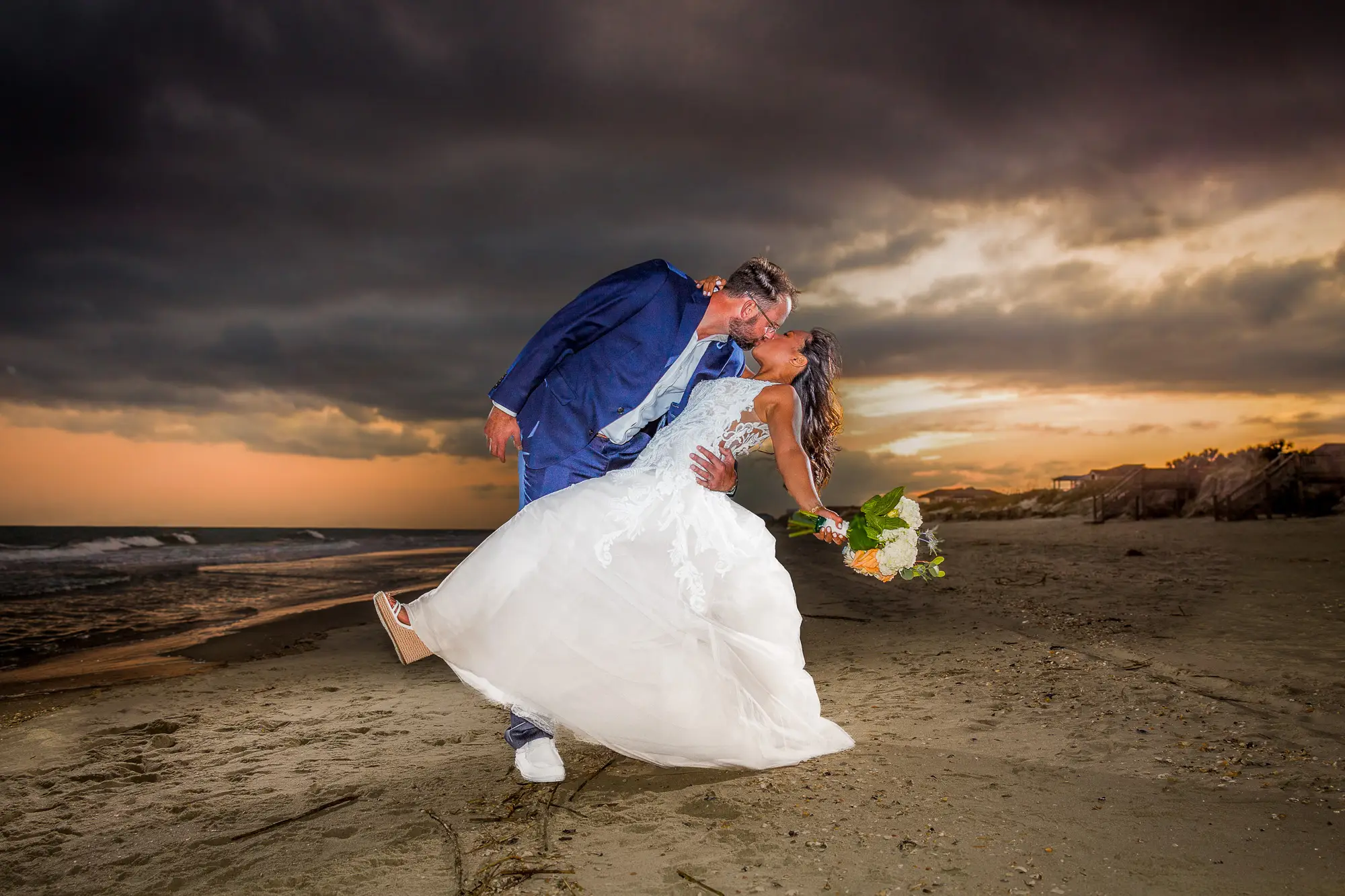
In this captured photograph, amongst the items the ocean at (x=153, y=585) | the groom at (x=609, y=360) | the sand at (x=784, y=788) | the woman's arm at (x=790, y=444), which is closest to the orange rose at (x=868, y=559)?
the woman's arm at (x=790, y=444)

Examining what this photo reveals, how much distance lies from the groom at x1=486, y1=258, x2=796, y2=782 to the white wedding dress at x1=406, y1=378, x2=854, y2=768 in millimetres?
A: 277

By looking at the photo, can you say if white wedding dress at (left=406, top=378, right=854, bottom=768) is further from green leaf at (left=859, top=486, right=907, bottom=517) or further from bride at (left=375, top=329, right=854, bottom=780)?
green leaf at (left=859, top=486, right=907, bottom=517)

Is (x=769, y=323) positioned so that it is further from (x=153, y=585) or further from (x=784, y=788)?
(x=153, y=585)

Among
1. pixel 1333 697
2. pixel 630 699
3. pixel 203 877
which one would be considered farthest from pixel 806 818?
pixel 1333 697

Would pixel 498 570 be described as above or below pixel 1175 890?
above

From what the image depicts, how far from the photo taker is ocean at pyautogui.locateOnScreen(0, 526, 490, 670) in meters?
9.80

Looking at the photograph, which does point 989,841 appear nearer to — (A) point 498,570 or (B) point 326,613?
(A) point 498,570

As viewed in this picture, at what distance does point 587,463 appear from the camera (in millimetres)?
3797

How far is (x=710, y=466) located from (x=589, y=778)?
1.54 metres

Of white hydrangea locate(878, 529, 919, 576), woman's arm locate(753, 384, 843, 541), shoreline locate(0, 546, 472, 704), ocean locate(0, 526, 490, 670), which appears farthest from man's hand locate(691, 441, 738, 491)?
ocean locate(0, 526, 490, 670)

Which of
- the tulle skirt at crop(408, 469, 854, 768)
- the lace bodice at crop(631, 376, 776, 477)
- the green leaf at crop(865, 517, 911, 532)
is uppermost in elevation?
the lace bodice at crop(631, 376, 776, 477)

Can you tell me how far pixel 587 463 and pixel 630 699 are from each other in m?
1.18

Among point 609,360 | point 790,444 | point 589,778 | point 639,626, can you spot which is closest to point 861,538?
point 790,444

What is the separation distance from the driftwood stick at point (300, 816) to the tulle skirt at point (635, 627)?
693 mm
